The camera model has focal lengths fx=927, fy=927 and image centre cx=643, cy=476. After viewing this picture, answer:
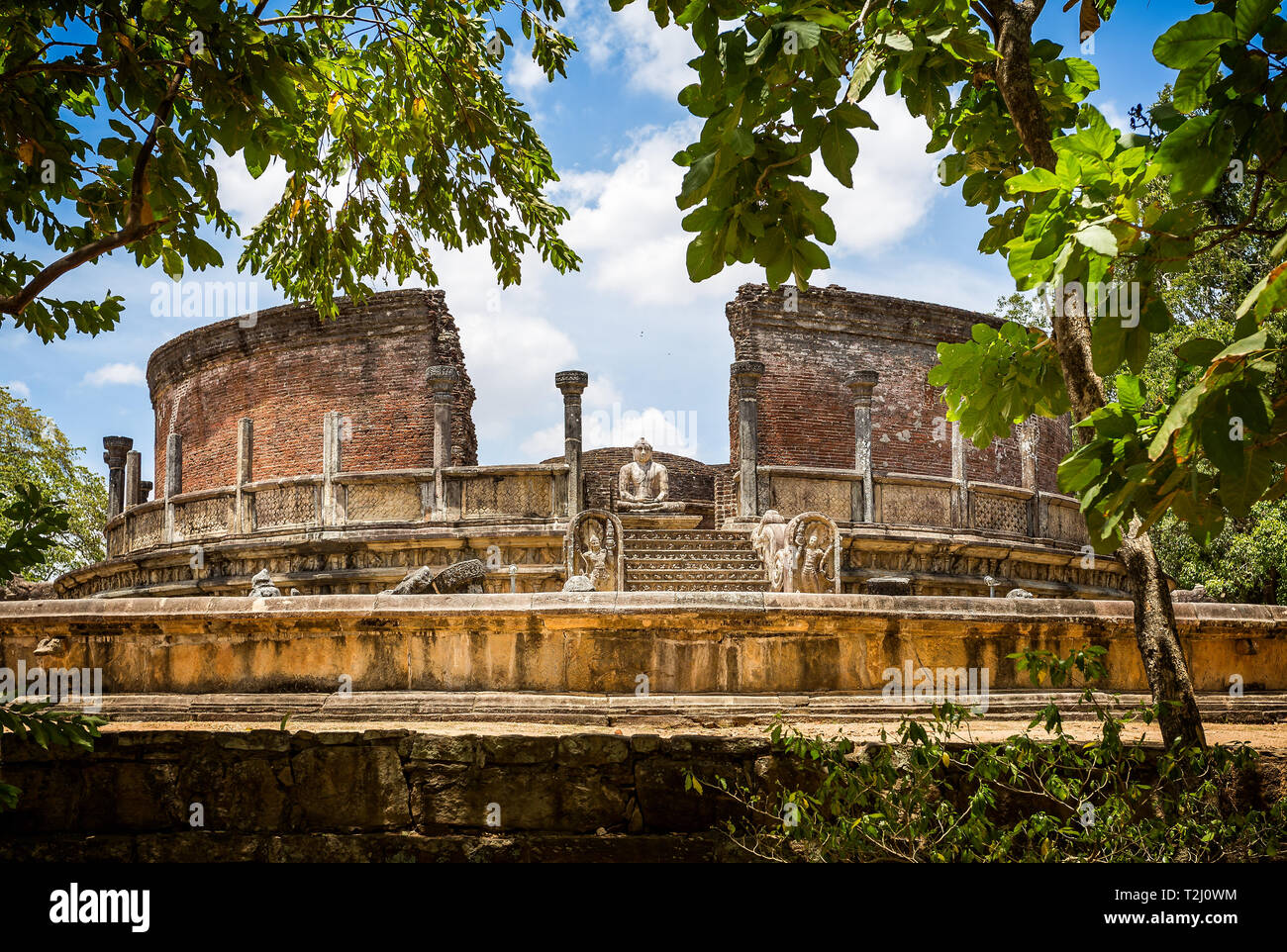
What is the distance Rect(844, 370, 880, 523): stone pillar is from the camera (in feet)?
45.0

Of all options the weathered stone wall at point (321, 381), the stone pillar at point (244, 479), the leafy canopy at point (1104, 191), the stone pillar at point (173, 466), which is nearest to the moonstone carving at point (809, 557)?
the leafy canopy at point (1104, 191)

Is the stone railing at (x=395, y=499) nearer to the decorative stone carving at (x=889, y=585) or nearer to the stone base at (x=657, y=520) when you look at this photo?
the stone base at (x=657, y=520)

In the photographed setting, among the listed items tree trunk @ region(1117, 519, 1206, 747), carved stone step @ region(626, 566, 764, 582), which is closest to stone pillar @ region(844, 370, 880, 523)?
carved stone step @ region(626, 566, 764, 582)

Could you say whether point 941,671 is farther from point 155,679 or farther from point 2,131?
point 2,131

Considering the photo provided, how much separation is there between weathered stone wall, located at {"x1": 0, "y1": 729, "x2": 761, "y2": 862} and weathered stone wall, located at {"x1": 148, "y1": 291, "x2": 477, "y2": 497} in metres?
15.0

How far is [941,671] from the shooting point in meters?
5.93

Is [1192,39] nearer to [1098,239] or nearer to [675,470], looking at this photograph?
[1098,239]

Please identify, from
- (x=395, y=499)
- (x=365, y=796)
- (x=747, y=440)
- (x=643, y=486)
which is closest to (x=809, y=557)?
(x=747, y=440)

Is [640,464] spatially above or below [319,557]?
above

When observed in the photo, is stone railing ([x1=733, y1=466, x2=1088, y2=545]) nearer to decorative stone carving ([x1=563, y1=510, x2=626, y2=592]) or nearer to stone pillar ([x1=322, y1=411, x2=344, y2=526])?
decorative stone carving ([x1=563, y1=510, x2=626, y2=592])

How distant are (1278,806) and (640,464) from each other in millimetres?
12068

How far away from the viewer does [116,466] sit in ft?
62.1
